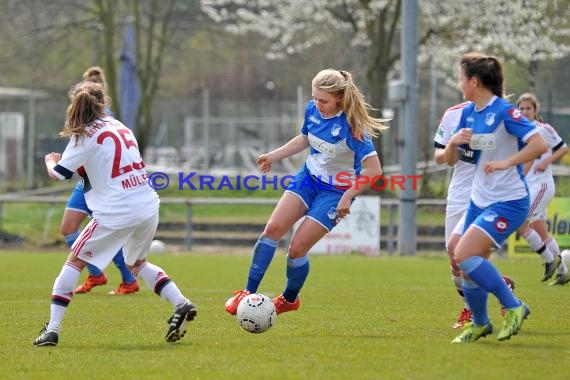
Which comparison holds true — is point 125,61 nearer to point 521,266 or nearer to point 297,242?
point 521,266

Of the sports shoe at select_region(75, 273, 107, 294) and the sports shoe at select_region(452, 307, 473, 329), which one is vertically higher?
the sports shoe at select_region(452, 307, 473, 329)

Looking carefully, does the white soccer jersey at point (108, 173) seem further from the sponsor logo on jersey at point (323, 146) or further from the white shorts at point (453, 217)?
the white shorts at point (453, 217)

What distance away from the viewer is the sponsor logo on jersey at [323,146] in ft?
28.1

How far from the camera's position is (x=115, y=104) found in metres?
28.7

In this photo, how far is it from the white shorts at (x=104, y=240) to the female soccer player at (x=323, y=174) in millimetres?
938

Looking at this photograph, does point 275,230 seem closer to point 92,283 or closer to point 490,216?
point 490,216

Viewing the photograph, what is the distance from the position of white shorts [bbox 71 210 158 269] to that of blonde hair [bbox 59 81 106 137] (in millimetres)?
625

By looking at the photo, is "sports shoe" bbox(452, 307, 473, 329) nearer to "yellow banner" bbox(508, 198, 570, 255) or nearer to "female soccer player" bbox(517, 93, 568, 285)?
"female soccer player" bbox(517, 93, 568, 285)

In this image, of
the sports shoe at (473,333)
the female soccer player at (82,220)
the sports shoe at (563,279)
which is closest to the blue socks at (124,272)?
the female soccer player at (82,220)

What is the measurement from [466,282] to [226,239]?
48.2 ft

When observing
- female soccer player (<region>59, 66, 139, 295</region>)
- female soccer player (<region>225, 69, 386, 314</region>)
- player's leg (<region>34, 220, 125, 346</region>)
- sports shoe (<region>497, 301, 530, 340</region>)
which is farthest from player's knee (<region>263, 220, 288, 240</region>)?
female soccer player (<region>59, 66, 139, 295</region>)

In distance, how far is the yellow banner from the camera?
Result: 18.1m

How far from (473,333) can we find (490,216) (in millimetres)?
884

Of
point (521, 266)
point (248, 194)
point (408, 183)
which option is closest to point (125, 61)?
point (248, 194)
